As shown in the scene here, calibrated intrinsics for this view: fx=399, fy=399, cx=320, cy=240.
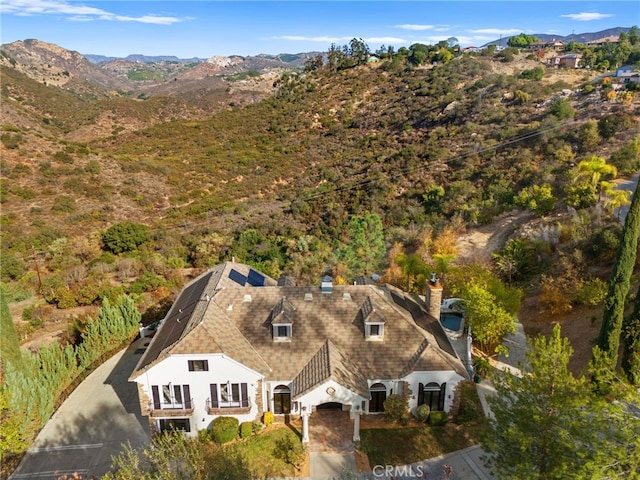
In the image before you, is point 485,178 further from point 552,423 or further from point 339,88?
point 339,88

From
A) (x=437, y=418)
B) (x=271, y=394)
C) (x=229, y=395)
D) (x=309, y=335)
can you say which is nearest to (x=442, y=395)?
(x=437, y=418)

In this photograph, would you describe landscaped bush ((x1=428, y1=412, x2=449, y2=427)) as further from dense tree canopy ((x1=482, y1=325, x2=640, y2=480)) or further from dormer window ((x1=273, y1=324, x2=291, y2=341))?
dormer window ((x1=273, y1=324, x2=291, y2=341))

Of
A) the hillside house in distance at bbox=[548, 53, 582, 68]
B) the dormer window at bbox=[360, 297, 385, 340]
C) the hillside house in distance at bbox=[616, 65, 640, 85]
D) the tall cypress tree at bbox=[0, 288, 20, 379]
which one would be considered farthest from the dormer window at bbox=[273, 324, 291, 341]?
the hillside house in distance at bbox=[548, 53, 582, 68]

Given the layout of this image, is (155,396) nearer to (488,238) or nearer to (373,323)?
(373,323)

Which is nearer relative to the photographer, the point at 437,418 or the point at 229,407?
the point at 229,407

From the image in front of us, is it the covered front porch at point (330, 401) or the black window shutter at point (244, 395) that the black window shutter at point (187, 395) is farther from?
the covered front porch at point (330, 401)

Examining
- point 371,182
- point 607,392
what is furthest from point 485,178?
point 607,392
